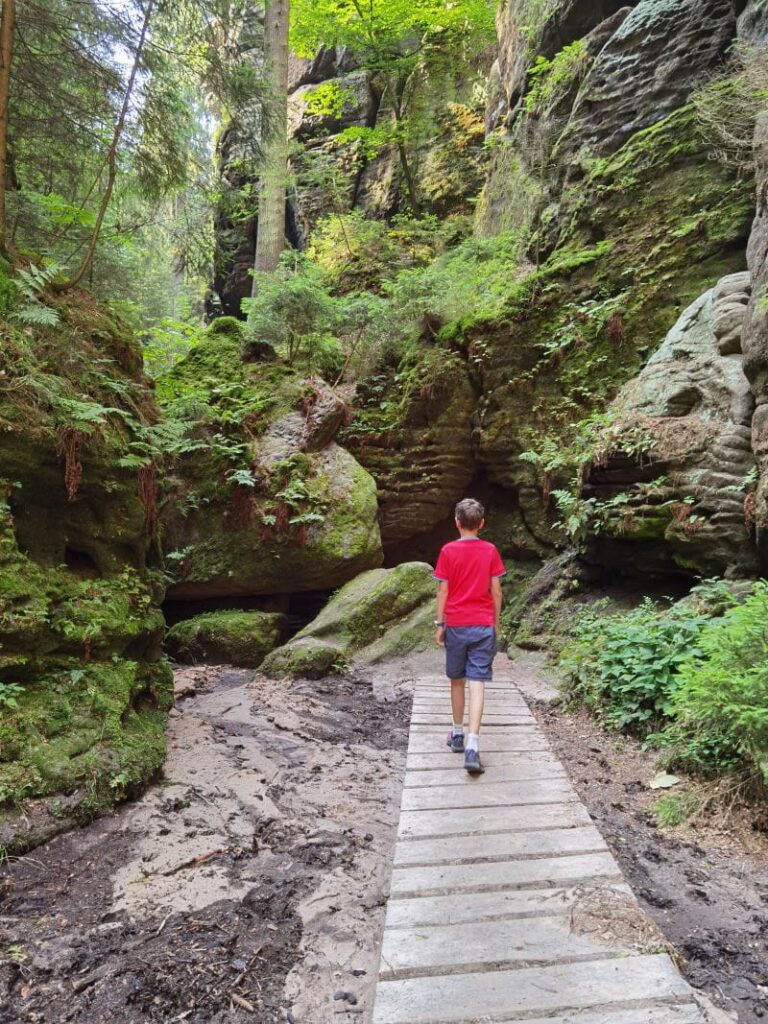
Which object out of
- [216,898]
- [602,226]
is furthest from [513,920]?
[602,226]

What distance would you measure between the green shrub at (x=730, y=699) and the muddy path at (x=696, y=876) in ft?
1.46

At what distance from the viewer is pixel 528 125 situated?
13719 mm

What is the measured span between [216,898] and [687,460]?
7.00m

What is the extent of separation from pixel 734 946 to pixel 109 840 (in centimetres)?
388

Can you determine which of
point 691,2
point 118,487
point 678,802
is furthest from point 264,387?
point 691,2

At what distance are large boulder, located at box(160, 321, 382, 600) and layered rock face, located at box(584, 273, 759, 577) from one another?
4.31 meters

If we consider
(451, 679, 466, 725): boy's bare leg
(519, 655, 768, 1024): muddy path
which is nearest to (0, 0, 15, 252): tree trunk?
(451, 679, 466, 725): boy's bare leg

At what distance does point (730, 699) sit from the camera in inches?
158

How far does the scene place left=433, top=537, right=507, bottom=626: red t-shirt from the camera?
4.77 metres

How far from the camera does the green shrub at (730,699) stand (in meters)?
3.85

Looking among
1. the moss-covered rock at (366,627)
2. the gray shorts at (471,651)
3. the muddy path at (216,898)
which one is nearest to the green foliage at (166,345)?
the moss-covered rock at (366,627)

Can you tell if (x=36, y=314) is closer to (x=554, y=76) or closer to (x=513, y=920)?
(x=513, y=920)

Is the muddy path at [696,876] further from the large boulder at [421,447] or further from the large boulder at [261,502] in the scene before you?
the large boulder at [421,447]

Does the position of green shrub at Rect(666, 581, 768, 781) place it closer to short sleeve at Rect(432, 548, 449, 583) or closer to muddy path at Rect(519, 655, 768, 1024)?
muddy path at Rect(519, 655, 768, 1024)
